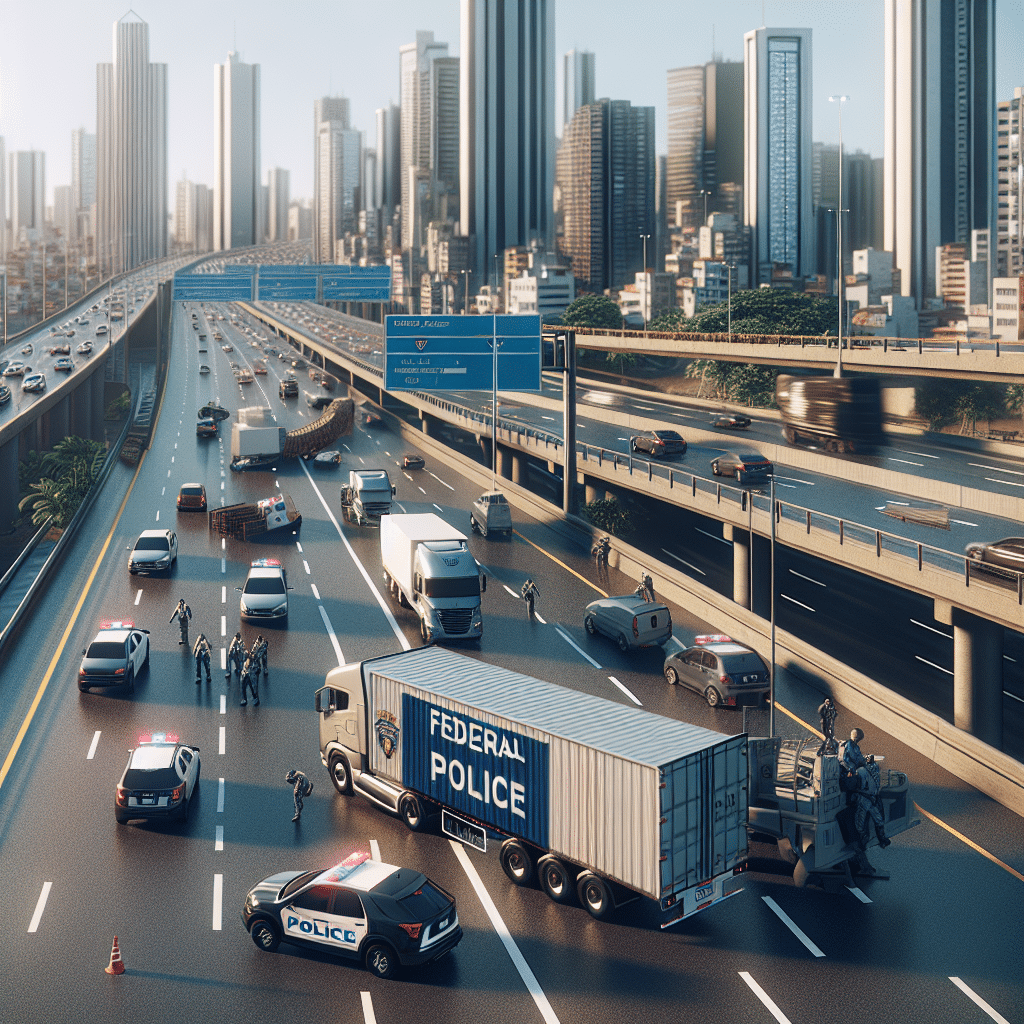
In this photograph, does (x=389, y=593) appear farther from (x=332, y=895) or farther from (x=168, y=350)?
(x=168, y=350)

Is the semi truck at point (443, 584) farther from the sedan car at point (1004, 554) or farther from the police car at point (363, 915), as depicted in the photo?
the police car at point (363, 915)

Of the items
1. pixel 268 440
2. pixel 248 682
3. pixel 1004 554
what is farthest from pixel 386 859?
pixel 268 440

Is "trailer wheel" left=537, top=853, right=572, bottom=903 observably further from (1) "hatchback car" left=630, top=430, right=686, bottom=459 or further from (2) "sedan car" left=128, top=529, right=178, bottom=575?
(1) "hatchback car" left=630, top=430, right=686, bottom=459

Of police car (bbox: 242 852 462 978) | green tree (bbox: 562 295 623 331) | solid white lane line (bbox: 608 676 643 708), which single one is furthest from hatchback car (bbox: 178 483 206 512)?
green tree (bbox: 562 295 623 331)

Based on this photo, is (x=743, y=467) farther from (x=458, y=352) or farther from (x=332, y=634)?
(x=332, y=634)

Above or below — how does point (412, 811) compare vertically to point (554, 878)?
above

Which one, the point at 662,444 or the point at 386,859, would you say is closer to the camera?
the point at 386,859
